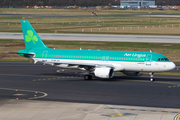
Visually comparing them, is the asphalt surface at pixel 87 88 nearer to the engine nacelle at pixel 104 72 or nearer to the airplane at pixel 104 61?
the engine nacelle at pixel 104 72

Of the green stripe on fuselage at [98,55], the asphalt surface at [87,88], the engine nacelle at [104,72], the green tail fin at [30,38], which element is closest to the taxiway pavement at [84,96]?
the asphalt surface at [87,88]

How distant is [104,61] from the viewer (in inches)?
1838

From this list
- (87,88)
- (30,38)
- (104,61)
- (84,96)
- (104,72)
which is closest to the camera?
(84,96)

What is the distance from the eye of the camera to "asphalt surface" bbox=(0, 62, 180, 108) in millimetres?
34969

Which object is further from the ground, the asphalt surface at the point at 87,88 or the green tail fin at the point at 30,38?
the green tail fin at the point at 30,38

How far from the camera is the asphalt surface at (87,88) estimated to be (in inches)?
1377

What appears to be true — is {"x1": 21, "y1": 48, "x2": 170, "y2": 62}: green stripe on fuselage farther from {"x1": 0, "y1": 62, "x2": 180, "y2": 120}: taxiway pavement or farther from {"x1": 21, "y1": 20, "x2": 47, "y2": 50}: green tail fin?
{"x1": 0, "y1": 62, "x2": 180, "y2": 120}: taxiway pavement

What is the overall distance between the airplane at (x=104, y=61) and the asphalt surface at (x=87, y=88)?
1.80m

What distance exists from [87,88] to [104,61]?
23.3 feet

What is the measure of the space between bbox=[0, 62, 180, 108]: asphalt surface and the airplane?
180 centimetres

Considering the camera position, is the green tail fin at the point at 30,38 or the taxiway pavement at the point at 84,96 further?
the green tail fin at the point at 30,38

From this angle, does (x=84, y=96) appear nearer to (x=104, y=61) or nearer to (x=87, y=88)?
(x=87, y=88)

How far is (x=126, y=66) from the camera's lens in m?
A: 45.7

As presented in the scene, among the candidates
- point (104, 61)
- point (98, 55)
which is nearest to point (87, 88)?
point (104, 61)
